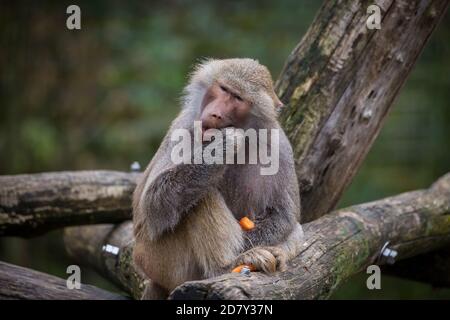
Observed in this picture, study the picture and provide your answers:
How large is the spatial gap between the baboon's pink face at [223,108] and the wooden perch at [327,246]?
0.90 metres

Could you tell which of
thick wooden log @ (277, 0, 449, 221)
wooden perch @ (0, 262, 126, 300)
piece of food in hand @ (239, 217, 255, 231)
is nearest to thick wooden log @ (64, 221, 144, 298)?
wooden perch @ (0, 262, 126, 300)

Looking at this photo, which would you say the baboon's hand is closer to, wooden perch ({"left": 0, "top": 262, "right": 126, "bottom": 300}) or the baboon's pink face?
the baboon's pink face

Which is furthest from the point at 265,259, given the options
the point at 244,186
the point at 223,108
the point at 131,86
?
the point at 131,86

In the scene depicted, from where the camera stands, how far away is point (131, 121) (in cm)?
937

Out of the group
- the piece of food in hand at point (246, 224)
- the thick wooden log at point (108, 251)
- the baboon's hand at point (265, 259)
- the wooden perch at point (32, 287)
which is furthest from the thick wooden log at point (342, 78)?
the wooden perch at point (32, 287)

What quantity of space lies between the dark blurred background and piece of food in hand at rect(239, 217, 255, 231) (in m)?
4.46

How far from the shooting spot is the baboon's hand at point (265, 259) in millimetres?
3799

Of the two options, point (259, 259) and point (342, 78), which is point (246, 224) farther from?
point (342, 78)

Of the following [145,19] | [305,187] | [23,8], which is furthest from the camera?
[145,19]

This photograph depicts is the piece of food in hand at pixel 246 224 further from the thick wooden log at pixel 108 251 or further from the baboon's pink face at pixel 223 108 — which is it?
the thick wooden log at pixel 108 251

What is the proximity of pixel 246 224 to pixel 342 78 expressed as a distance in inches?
54.4
